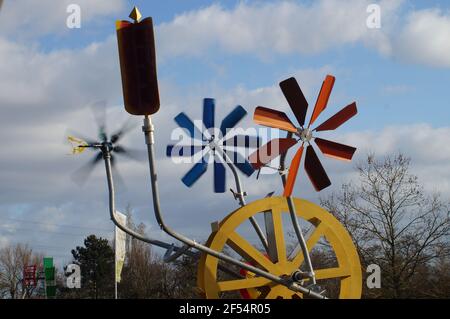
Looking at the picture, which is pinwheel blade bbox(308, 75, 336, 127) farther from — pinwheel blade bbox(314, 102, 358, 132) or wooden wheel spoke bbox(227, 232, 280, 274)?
wooden wheel spoke bbox(227, 232, 280, 274)

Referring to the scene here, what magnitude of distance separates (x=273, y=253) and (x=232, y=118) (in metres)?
2.83

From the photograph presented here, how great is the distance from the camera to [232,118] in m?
13.5

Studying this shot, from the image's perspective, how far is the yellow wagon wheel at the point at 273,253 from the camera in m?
11.8

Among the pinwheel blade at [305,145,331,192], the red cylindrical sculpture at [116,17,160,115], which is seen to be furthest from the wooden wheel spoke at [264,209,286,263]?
the red cylindrical sculpture at [116,17,160,115]

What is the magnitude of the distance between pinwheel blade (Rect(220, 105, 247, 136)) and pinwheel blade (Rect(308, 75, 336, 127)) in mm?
1778

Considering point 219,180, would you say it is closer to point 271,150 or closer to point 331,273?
point 271,150

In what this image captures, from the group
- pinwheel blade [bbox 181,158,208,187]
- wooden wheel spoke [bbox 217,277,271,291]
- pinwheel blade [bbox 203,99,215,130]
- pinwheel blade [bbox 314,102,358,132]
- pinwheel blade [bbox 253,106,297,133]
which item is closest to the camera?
pinwheel blade [bbox 253,106,297,133]

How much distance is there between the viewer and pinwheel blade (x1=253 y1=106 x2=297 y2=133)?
457 inches

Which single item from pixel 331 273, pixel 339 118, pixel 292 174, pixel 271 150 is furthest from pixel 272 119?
pixel 331 273

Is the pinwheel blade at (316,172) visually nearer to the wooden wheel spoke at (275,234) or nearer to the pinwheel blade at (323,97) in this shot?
the pinwheel blade at (323,97)

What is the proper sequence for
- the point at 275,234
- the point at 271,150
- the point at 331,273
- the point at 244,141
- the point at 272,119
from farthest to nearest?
1. the point at 244,141
2. the point at 331,273
3. the point at 275,234
4. the point at 271,150
5. the point at 272,119
